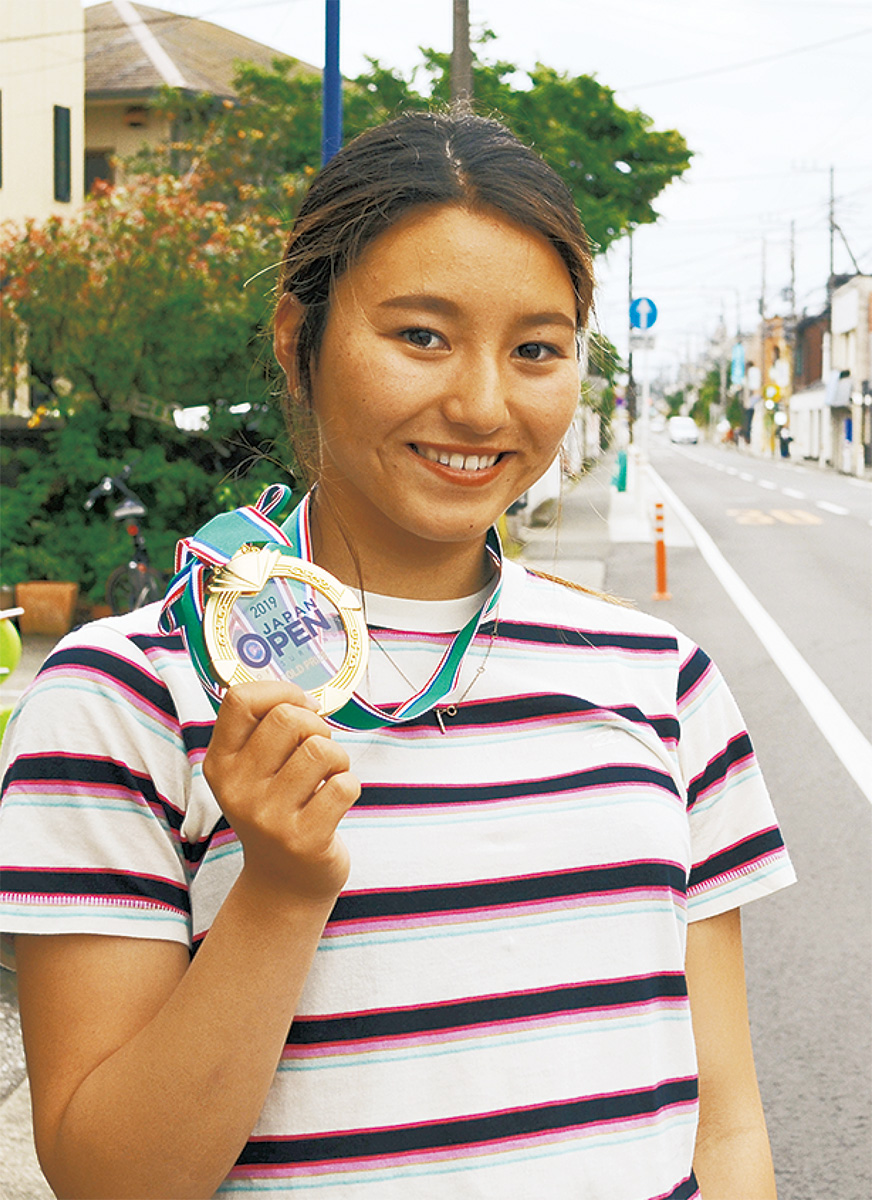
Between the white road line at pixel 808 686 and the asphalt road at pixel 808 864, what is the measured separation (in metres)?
0.08

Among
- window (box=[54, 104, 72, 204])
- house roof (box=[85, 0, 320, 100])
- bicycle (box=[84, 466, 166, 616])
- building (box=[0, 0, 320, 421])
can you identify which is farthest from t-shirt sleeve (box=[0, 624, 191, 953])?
house roof (box=[85, 0, 320, 100])

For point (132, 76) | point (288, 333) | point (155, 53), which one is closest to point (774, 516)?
point (132, 76)

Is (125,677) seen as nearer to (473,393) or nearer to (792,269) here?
(473,393)

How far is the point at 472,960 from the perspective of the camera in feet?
3.81

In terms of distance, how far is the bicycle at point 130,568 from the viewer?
31.8 feet

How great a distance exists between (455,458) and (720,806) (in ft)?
1.56

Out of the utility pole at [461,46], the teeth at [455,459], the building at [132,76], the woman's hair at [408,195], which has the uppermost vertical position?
the building at [132,76]

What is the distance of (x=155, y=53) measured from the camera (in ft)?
93.2

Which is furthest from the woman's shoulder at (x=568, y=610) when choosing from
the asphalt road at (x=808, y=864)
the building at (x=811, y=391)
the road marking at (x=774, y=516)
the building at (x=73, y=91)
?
the building at (x=811, y=391)

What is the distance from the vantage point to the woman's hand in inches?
37.5

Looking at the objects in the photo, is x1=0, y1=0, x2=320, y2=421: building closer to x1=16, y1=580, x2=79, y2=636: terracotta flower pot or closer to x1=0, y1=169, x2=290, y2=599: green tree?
x1=0, y1=169, x2=290, y2=599: green tree

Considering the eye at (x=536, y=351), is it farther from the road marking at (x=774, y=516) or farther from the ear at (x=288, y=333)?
the road marking at (x=774, y=516)

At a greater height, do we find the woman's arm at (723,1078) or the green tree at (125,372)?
the green tree at (125,372)

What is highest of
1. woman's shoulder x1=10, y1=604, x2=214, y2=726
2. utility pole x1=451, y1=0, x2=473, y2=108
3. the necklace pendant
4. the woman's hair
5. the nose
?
utility pole x1=451, y1=0, x2=473, y2=108
